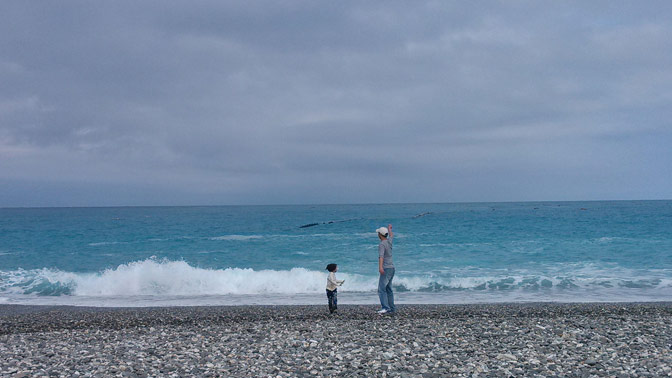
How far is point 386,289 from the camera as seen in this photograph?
12492 millimetres

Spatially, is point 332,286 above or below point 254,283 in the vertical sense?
above

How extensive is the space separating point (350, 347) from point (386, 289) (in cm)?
395

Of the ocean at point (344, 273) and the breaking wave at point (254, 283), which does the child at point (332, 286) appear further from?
the breaking wave at point (254, 283)

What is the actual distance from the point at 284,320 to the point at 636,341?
7570 mm

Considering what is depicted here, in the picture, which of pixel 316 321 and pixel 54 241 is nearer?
pixel 316 321

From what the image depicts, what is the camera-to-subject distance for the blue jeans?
12.2 metres

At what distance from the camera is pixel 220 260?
33125mm

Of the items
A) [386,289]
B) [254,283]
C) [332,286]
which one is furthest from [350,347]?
[254,283]

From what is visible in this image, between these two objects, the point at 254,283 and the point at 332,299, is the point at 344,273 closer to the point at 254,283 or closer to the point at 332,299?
the point at 254,283

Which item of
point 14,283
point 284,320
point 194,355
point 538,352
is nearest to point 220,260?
point 14,283

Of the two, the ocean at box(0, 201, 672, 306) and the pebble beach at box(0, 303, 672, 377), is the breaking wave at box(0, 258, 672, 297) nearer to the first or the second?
the ocean at box(0, 201, 672, 306)

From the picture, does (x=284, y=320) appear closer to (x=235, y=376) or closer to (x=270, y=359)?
(x=270, y=359)

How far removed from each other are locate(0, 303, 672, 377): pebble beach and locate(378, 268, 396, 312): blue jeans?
1.14ft

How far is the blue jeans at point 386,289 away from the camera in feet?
40.0
